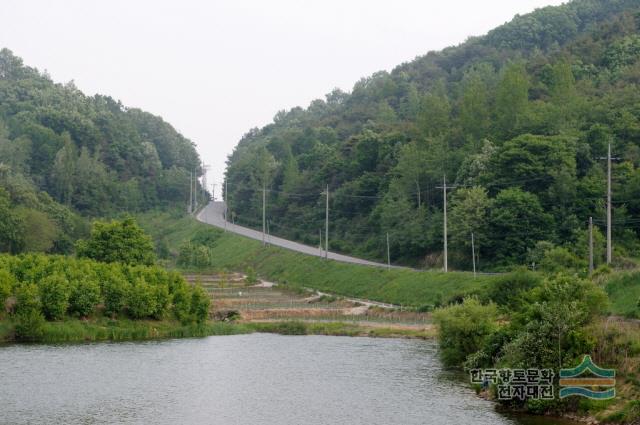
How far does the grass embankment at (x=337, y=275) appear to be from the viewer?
75.3 m

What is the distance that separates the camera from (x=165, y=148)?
192 metres

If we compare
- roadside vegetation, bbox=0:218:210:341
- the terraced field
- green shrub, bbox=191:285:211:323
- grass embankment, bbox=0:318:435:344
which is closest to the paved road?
the terraced field

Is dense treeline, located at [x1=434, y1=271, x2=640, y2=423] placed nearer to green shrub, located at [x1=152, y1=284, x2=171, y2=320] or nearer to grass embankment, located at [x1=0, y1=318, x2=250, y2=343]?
grass embankment, located at [x1=0, y1=318, x2=250, y2=343]

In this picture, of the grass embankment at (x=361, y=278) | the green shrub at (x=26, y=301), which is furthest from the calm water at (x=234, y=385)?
the grass embankment at (x=361, y=278)

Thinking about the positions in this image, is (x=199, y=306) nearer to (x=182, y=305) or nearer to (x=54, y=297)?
(x=182, y=305)

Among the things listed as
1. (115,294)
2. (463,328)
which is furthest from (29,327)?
(463,328)

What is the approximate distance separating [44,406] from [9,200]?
208ft

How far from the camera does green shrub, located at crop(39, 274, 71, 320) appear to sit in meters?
59.7

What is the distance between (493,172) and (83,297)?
142ft

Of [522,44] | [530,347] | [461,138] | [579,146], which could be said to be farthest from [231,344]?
[522,44]

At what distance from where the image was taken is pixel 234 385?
4531 centimetres

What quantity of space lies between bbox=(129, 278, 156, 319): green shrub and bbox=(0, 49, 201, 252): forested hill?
47733 millimetres

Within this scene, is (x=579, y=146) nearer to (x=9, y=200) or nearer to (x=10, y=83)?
(x=9, y=200)

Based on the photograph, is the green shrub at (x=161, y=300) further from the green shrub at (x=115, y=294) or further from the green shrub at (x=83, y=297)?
the green shrub at (x=83, y=297)
